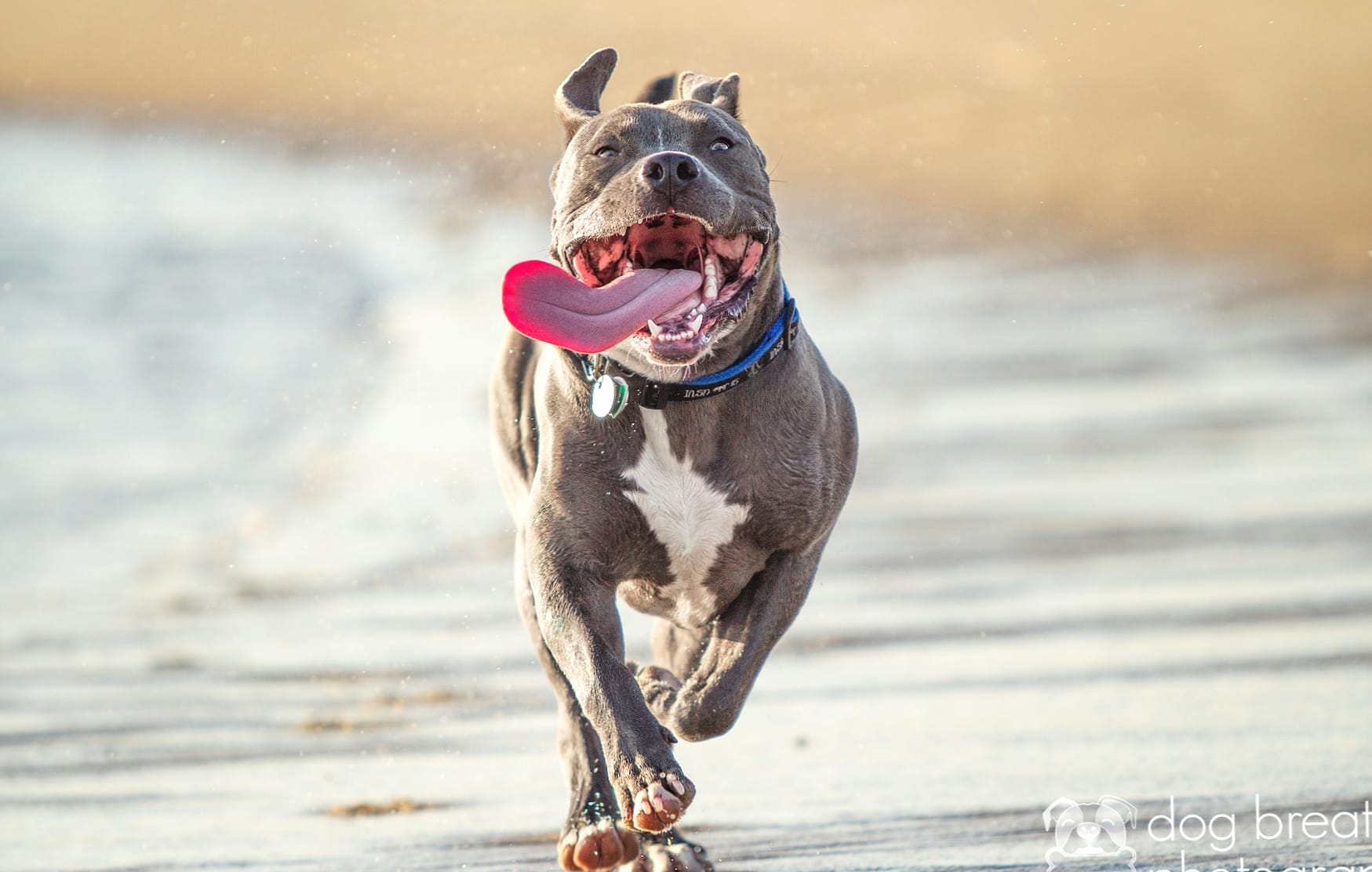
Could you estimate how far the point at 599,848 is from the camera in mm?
5074

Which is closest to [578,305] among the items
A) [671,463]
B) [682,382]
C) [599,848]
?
[682,382]

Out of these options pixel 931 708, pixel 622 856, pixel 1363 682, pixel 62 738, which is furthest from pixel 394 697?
pixel 1363 682

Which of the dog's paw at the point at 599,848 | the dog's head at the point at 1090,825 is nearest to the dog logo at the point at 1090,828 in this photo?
the dog's head at the point at 1090,825

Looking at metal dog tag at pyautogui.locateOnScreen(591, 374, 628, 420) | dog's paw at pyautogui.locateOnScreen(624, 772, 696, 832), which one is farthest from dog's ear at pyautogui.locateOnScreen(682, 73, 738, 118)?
dog's paw at pyautogui.locateOnScreen(624, 772, 696, 832)

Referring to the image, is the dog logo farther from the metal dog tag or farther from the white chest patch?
the metal dog tag

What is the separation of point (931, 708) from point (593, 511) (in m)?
2.58

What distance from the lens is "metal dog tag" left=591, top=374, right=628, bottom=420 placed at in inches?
186

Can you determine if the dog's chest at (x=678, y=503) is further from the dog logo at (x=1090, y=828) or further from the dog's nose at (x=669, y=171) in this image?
the dog logo at (x=1090, y=828)

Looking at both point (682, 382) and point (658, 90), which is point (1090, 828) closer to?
point (682, 382)

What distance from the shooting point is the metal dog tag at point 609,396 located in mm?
4734

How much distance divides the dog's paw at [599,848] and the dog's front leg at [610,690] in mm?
532

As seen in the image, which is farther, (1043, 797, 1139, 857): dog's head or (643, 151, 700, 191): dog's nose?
(1043, 797, 1139, 857): dog's head

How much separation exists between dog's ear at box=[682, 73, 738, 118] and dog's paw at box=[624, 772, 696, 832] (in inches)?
65.8

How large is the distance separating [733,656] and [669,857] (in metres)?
0.55
